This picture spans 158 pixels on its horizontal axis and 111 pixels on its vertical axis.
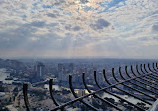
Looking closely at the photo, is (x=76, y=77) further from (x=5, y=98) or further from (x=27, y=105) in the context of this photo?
(x=27, y=105)

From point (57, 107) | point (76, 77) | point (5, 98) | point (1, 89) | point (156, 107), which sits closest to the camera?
point (156, 107)

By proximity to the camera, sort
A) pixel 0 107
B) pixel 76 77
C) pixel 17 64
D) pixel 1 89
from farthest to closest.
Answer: pixel 17 64, pixel 76 77, pixel 1 89, pixel 0 107

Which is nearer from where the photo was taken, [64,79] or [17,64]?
[64,79]

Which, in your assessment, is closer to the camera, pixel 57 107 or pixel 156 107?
pixel 156 107

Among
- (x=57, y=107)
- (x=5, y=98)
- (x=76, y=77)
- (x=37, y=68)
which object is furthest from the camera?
(x=37, y=68)

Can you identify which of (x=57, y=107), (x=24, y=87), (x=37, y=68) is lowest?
(x=37, y=68)

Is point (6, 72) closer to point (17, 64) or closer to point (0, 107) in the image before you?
point (17, 64)

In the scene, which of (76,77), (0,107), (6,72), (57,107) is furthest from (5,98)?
(6,72)

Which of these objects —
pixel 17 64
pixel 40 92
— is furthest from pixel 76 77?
pixel 17 64

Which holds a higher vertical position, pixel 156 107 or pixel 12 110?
pixel 156 107
